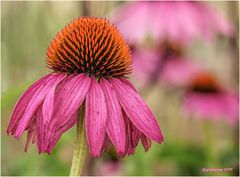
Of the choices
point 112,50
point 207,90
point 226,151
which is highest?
point 112,50

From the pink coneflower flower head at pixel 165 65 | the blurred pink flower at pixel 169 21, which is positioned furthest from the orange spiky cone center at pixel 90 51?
the pink coneflower flower head at pixel 165 65

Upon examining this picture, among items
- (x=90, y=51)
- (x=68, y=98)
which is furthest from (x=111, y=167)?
(x=68, y=98)

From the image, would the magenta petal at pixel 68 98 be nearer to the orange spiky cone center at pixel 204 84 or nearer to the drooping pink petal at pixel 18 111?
the drooping pink petal at pixel 18 111

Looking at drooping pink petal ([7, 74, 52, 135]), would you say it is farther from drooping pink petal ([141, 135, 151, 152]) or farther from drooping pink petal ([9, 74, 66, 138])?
drooping pink petal ([141, 135, 151, 152])

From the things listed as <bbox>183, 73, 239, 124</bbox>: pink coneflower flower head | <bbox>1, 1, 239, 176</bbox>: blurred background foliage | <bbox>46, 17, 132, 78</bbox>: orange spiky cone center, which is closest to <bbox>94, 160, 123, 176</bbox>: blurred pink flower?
<bbox>1, 1, 239, 176</bbox>: blurred background foliage

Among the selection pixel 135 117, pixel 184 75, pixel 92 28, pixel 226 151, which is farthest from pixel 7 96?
pixel 226 151

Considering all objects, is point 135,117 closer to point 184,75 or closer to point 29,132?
point 29,132

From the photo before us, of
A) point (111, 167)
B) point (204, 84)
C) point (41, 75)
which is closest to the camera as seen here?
point (41, 75)

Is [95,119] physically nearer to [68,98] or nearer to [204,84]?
[68,98]

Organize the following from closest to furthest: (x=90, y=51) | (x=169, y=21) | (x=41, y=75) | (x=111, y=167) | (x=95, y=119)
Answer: (x=95, y=119), (x=90, y=51), (x=169, y=21), (x=41, y=75), (x=111, y=167)
